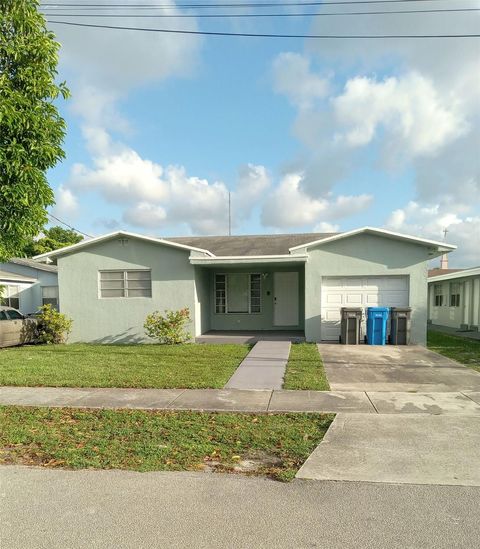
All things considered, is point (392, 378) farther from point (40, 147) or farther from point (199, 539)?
point (40, 147)

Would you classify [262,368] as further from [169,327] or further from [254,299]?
[254,299]

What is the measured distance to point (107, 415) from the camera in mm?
6102

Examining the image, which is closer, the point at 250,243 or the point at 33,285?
the point at 250,243

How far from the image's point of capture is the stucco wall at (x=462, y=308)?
17175 millimetres

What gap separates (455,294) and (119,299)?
15.1 metres

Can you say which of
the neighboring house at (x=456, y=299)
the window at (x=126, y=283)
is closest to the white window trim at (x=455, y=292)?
the neighboring house at (x=456, y=299)

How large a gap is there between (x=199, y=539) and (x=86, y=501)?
1.18m

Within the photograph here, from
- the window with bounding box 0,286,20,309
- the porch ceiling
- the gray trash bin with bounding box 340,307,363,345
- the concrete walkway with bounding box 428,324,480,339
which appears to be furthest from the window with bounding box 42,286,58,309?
the concrete walkway with bounding box 428,324,480,339

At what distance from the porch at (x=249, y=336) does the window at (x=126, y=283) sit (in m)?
2.53

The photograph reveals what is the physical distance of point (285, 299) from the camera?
16328 mm

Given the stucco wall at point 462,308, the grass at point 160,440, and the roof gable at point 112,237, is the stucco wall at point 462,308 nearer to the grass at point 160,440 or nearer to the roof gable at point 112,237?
the roof gable at point 112,237

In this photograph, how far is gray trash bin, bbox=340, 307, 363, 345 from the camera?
12.9m

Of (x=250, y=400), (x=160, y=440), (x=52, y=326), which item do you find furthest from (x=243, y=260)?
(x=160, y=440)

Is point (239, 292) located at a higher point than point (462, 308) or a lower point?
higher
